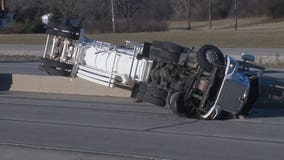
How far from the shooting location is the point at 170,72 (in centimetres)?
1694

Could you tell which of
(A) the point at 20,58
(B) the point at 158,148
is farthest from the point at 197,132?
(A) the point at 20,58

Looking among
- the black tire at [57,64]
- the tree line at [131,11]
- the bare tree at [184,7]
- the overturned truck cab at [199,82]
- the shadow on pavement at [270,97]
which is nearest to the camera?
the overturned truck cab at [199,82]

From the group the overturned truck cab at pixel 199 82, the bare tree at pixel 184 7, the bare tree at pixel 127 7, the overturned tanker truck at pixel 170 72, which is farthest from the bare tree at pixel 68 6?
the overturned truck cab at pixel 199 82

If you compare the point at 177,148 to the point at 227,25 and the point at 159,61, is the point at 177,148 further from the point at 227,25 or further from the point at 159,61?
the point at 227,25

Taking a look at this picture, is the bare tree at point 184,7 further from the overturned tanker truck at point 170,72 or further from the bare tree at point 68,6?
the overturned tanker truck at point 170,72

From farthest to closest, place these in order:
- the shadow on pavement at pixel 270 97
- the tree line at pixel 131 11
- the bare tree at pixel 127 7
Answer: the bare tree at pixel 127 7
the tree line at pixel 131 11
the shadow on pavement at pixel 270 97

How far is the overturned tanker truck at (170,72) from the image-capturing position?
1599 centimetres

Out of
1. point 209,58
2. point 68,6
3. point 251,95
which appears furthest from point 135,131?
point 68,6

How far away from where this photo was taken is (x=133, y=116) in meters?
17.0

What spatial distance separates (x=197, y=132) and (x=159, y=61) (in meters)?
3.15

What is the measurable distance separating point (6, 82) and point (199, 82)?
9.32 metres

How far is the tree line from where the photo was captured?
100 meters

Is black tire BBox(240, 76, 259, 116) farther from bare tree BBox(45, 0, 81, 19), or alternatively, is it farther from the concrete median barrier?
bare tree BBox(45, 0, 81, 19)

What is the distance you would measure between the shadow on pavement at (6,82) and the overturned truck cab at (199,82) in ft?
24.3
